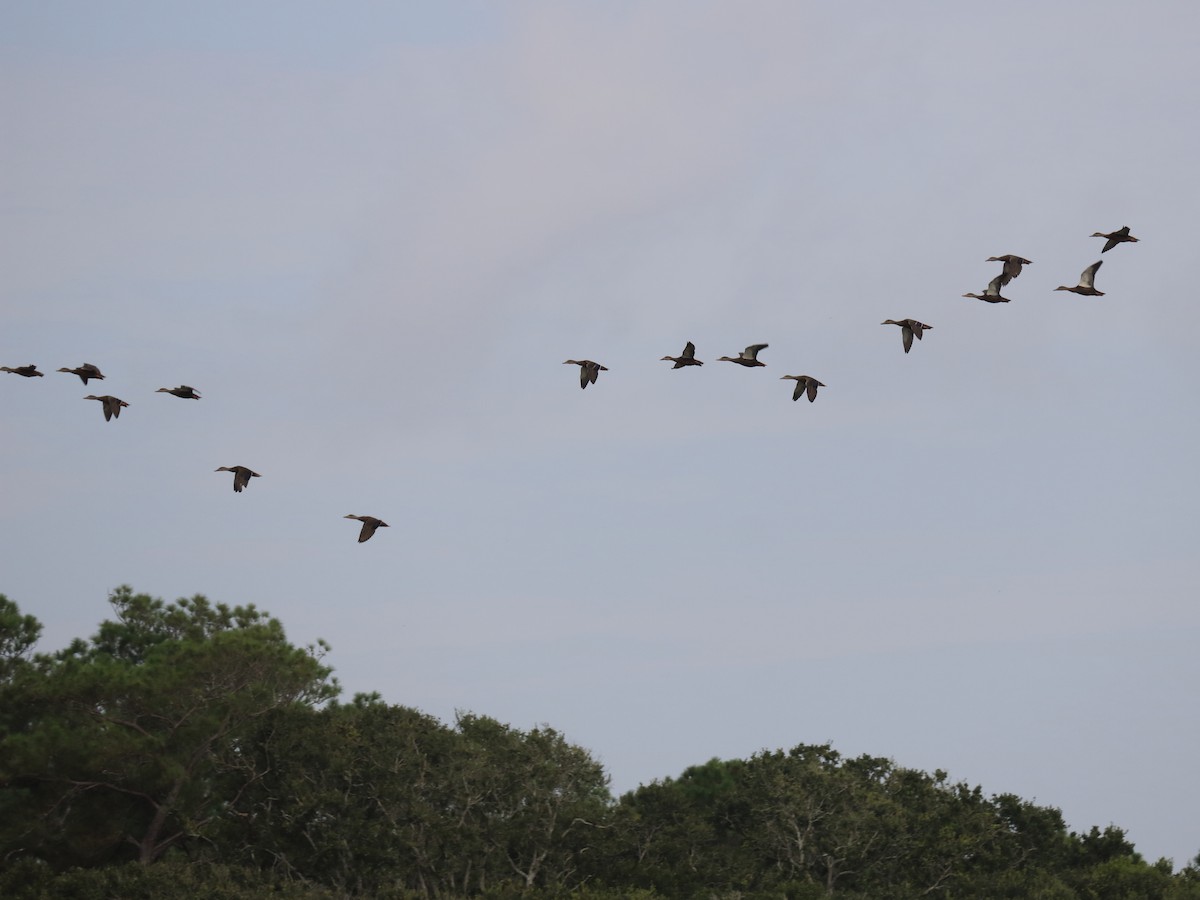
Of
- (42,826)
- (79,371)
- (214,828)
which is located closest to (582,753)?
(214,828)

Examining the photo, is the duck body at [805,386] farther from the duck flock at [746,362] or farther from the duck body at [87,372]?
the duck body at [87,372]

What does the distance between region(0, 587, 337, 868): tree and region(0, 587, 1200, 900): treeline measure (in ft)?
0.20

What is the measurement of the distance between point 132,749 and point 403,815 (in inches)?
A: 327

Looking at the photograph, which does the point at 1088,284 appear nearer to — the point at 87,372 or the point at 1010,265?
the point at 1010,265

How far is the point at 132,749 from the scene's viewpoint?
49.3 metres

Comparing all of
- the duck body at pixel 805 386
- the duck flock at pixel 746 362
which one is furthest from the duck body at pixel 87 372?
the duck body at pixel 805 386

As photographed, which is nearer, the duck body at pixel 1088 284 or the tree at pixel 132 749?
the duck body at pixel 1088 284

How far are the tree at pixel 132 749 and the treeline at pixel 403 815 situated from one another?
6 cm

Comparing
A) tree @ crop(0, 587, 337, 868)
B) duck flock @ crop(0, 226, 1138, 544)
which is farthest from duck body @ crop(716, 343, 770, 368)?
tree @ crop(0, 587, 337, 868)

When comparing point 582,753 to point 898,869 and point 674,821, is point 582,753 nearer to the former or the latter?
point 674,821

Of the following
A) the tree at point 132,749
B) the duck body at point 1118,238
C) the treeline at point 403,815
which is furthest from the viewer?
the tree at point 132,749

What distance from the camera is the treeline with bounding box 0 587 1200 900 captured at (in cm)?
4531

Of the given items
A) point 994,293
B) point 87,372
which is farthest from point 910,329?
point 87,372

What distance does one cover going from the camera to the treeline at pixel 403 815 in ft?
149
